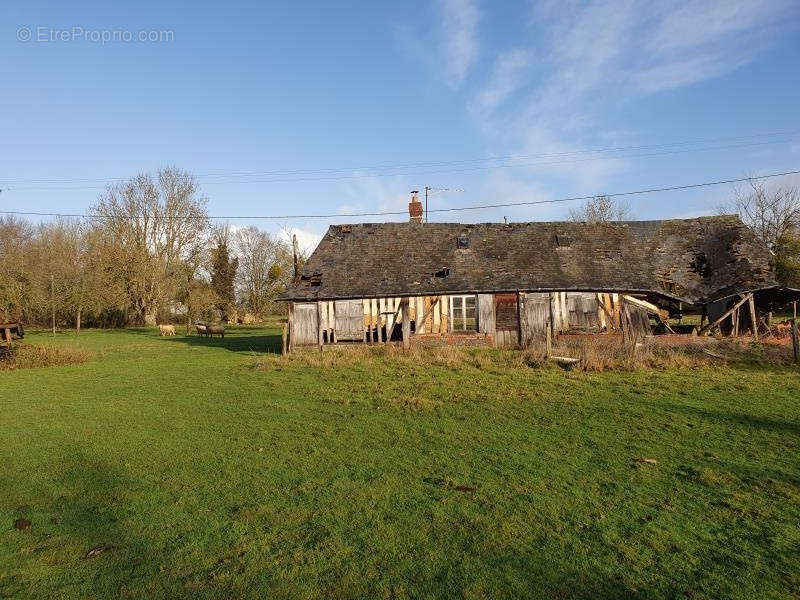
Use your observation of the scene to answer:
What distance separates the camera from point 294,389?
14.2 meters

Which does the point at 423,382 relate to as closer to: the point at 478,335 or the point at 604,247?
the point at 478,335

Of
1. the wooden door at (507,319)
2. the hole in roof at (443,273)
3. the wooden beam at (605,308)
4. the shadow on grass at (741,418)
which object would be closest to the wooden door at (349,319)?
the hole in roof at (443,273)

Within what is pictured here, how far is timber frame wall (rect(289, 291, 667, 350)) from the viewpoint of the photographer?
941 inches

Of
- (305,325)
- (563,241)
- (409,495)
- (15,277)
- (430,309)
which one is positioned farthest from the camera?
(15,277)

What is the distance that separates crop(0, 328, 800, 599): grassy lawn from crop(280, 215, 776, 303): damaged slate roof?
12016 mm

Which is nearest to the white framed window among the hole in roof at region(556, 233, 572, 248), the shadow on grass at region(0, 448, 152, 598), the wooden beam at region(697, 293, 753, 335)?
the hole in roof at region(556, 233, 572, 248)

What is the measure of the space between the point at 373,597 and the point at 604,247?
25.2m

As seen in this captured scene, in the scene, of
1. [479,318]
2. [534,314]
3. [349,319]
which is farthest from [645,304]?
[349,319]

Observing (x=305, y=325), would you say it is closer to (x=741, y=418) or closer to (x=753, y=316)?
(x=741, y=418)

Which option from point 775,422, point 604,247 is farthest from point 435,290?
point 775,422

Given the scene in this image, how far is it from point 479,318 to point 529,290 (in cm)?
255

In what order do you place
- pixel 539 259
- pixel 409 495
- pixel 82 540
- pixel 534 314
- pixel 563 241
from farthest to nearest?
1. pixel 563 241
2. pixel 539 259
3. pixel 534 314
4. pixel 409 495
5. pixel 82 540

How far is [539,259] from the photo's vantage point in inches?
1018

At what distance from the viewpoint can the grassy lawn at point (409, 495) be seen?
173 inches
